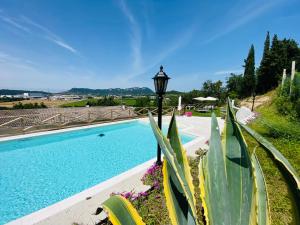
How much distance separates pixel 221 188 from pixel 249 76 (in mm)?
35170

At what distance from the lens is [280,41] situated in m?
28.6

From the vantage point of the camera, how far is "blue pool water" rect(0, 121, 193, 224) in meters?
4.75

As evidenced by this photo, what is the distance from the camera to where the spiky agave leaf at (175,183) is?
35.0 inches

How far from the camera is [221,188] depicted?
0.97 m

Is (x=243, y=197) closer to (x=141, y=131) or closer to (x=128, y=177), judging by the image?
(x=128, y=177)

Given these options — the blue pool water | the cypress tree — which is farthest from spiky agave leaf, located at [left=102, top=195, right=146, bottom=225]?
the cypress tree

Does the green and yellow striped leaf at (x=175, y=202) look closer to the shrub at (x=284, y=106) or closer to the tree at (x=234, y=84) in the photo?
the shrub at (x=284, y=106)

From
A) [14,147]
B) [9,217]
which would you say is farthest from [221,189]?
[14,147]

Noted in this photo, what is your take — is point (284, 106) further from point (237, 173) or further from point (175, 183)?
point (175, 183)

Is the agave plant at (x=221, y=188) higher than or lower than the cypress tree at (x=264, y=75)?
lower

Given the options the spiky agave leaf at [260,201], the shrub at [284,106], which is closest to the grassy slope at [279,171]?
the spiky agave leaf at [260,201]

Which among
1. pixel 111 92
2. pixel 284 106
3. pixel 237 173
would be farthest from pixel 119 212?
pixel 111 92

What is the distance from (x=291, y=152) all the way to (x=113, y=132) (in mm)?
9016

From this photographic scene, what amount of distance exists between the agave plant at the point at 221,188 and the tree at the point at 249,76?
32.0 meters
